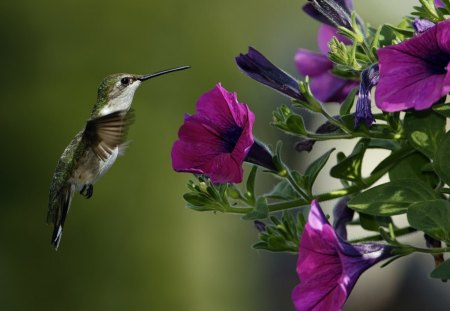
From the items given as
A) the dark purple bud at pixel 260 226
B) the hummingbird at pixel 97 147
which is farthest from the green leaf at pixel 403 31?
the hummingbird at pixel 97 147

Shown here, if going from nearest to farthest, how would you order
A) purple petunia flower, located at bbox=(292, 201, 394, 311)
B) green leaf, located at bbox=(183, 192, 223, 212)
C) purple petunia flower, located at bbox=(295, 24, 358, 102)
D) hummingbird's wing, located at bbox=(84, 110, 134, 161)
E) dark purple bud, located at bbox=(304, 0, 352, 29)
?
1. purple petunia flower, located at bbox=(292, 201, 394, 311)
2. dark purple bud, located at bbox=(304, 0, 352, 29)
3. green leaf, located at bbox=(183, 192, 223, 212)
4. purple petunia flower, located at bbox=(295, 24, 358, 102)
5. hummingbird's wing, located at bbox=(84, 110, 134, 161)

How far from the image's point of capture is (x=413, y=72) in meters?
1.32

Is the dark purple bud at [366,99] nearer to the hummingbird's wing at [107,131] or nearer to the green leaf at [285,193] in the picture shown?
the green leaf at [285,193]

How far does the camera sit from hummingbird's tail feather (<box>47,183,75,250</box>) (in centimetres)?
249

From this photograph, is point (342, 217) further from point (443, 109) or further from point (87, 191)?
point (87, 191)

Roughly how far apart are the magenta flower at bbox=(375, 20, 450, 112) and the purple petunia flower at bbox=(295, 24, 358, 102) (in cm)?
52

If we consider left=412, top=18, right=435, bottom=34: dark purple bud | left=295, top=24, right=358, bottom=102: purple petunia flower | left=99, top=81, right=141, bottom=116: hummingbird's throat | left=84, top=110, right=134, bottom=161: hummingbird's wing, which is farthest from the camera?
left=99, top=81, right=141, bottom=116: hummingbird's throat

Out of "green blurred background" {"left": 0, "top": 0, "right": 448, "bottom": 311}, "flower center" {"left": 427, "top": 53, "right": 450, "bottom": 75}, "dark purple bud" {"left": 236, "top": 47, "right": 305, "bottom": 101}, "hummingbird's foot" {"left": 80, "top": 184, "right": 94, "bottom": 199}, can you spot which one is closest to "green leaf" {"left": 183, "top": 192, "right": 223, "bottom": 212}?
"dark purple bud" {"left": 236, "top": 47, "right": 305, "bottom": 101}

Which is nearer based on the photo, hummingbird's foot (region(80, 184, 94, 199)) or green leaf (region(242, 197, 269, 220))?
green leaf (region(242, 197, 269, 220))

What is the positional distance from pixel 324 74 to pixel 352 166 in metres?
0.38

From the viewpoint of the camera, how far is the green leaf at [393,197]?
1396 mm

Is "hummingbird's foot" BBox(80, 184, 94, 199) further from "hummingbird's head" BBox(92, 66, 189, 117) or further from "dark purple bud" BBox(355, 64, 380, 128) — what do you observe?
"dark purple bud" BBox(355, 64, 380, 128)

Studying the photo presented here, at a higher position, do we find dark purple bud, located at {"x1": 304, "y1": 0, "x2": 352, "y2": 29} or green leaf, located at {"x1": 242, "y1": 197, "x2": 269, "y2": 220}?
dark purple bud, located at {"x1": 304, "y1": 0, "x2": 352, "y2": 29}

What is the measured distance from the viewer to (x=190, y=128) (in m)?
1.49
